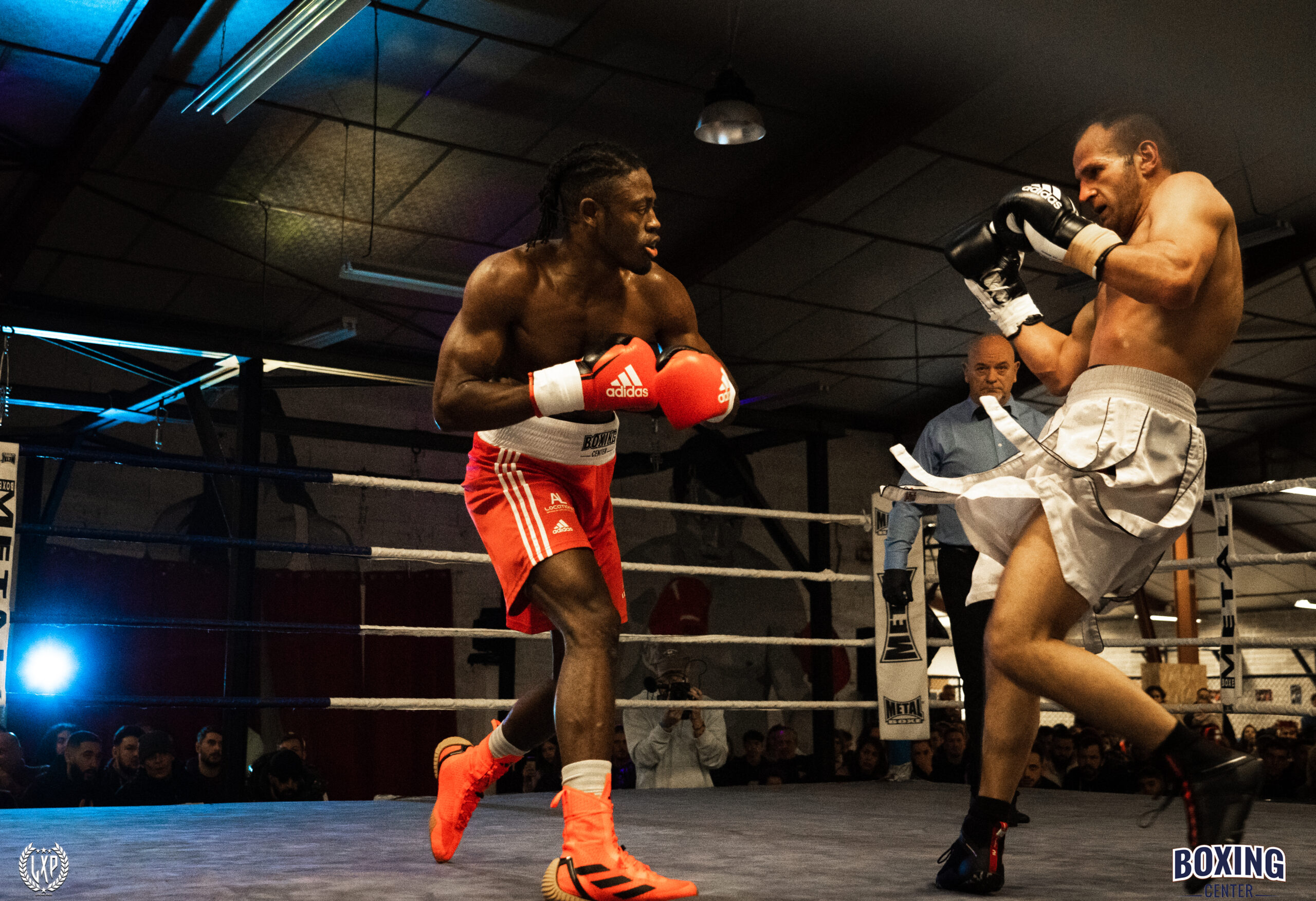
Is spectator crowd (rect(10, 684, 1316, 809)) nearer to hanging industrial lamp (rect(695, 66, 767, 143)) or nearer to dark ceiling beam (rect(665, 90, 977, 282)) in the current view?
hanging industrial lamp (rect(695, 66, 767, 143))

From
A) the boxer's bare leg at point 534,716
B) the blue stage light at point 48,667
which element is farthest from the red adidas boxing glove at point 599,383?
the blue stage light at point 48,667

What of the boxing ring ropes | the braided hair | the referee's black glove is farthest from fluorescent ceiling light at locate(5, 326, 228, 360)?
the braided hair

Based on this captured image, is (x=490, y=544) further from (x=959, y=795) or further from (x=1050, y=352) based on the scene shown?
(x=959, y=795)

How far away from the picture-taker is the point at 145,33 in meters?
4.86

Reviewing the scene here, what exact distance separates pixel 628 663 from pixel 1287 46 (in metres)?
6.02

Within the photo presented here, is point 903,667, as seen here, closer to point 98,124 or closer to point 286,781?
point 286,781

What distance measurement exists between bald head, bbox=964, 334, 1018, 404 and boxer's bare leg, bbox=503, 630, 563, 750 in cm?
142

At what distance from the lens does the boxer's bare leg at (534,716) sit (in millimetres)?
1953

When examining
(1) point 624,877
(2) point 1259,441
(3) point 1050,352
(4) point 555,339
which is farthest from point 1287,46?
(2) point 1259,441

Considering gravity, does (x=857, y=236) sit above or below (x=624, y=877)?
above

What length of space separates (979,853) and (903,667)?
2243 millimetres

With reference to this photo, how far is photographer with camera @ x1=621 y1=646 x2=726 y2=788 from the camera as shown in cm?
482

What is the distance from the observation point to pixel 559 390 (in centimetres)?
166

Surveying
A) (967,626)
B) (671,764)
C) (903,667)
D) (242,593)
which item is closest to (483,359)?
(967,626)
